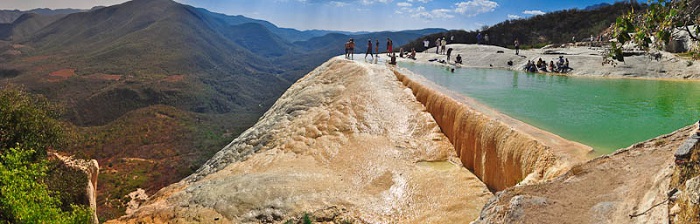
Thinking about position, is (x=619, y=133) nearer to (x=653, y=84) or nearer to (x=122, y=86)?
(x=653, y=84)

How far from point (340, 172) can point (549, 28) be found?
47876 mm

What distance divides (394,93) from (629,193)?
550 inches

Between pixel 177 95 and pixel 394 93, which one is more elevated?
pixel 394 93

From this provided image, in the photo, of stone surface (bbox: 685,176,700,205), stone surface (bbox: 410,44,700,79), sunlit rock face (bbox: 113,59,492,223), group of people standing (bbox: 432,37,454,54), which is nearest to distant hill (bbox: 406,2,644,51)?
group of people standing (bbox: 432,37,454,54)

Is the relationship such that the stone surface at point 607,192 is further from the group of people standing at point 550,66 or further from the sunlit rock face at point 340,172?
the group of people standing at point 550,66

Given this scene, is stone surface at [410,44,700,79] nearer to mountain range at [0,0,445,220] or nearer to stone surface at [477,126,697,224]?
stone surface at [477,126,697,224]

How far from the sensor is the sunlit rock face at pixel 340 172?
11062mm

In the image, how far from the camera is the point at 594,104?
14656 millimetres

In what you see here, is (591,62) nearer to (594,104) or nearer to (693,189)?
(594,104)

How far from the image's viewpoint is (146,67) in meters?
151

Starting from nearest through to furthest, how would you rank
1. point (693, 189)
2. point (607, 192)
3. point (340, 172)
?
point (693, 189) < point (607, 192) < point (340, 172)

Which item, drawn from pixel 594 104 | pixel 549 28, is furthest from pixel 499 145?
pixel 549 28

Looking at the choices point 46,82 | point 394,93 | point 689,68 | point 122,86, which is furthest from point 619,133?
point 46,82

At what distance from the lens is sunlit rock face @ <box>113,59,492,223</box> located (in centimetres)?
1106
